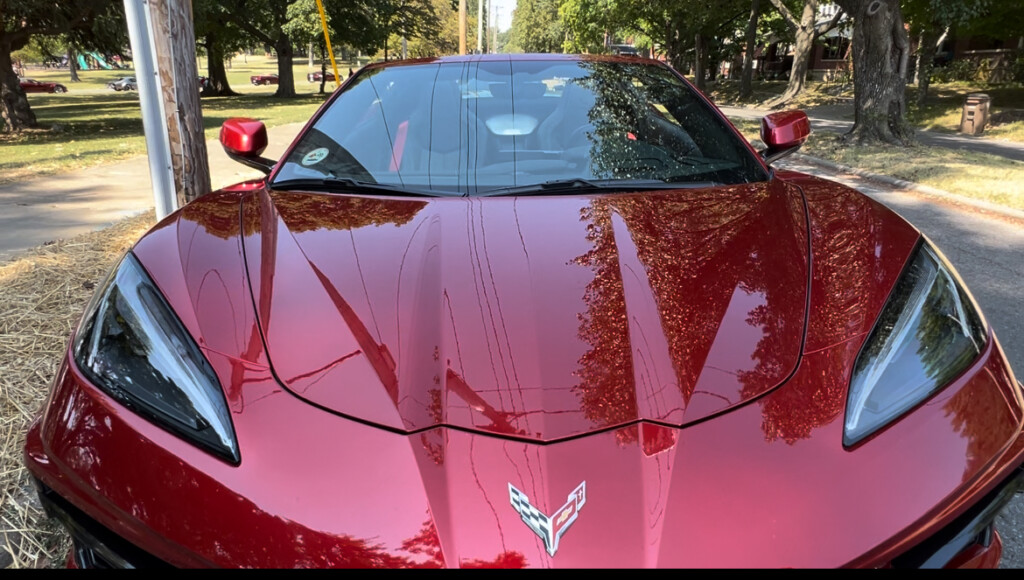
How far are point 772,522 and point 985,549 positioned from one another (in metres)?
0.59

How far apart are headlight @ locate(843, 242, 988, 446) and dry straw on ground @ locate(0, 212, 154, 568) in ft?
6.82

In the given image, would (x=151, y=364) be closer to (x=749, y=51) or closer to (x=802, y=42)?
(x=802, y=42)

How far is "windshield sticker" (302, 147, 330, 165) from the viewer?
230cm

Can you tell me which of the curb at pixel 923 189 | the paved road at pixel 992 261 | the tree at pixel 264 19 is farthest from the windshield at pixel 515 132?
the tree at pixel 264 19

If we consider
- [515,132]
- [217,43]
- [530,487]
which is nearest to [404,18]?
[217,43]

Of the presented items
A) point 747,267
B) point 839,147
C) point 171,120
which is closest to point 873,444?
point 747,267

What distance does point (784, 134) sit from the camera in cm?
256

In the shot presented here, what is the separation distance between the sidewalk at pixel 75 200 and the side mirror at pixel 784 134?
528cm

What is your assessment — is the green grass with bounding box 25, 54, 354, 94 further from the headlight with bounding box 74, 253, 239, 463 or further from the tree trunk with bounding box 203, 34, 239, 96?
the headlight with bounding box 74, 253, 239, 463

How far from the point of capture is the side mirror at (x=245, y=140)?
Answer: 8.34 feet

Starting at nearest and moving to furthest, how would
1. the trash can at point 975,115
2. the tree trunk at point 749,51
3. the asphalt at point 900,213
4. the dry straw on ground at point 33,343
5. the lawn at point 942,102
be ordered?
the dry straw on ground at point 33,343 < the asphalt at point 900,213 < the trash can at point 975,115 < the lawn at point 942,102 < the tree trunk at point 749,51

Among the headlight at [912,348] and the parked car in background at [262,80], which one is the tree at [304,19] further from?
the parked car in background at [262,80]

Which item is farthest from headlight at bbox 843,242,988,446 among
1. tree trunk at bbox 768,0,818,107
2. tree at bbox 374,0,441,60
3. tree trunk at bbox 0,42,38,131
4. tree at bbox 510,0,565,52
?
tree at bbox 510,0,565,52

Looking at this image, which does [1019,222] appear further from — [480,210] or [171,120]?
[171,120]
